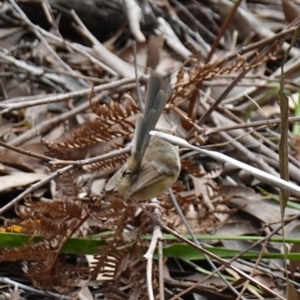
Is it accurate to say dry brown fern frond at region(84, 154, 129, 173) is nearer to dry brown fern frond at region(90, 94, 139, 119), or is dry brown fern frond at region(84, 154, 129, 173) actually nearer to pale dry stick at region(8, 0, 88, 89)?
dry brown fern frond at region(90, 94, 139, 119)

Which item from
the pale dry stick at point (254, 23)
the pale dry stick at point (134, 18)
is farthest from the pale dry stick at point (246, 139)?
the pale dry stick at point (254, 23)

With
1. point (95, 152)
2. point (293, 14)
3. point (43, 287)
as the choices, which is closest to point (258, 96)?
point (293, 14)

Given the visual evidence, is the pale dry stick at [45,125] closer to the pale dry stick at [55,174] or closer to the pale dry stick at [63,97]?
the pale dry stick at [63,97]

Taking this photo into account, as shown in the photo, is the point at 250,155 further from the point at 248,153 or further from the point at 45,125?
the point at 45,125

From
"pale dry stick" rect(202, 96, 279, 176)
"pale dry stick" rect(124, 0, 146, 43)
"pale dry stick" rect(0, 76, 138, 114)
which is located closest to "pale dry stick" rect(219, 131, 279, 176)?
"pale dry stick" rect(202, 96, 279, 176)

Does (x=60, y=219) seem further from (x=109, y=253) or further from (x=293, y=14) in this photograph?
(x=293, y=14)
